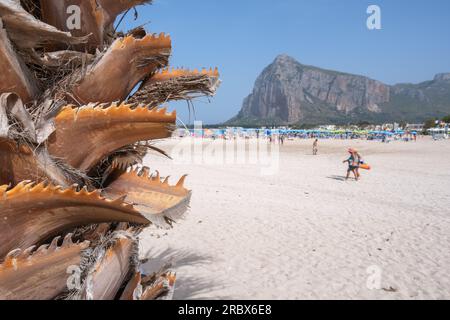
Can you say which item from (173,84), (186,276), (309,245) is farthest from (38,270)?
(309,245)

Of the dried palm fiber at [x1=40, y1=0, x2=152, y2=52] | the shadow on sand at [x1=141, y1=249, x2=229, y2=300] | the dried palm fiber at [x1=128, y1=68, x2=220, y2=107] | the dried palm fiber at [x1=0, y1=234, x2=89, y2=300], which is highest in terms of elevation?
the dried palm fiber at [x1=40, y1=0, x2=152, y2=52]

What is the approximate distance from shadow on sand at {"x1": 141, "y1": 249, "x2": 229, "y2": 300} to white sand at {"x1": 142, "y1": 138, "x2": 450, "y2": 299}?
2cm

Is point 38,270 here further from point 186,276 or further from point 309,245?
point 309,245

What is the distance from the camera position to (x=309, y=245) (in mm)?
7133

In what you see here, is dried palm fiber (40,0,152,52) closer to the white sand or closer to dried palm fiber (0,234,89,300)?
dried palm fiber (0,234,89,300)

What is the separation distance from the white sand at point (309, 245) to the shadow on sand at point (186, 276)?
0.06 ft

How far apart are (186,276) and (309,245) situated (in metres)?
2.78

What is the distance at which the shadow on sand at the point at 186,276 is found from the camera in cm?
495

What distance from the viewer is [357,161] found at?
1716 centimetres

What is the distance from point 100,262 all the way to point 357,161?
16.5 metres

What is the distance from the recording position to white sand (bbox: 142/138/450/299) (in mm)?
→ 5273

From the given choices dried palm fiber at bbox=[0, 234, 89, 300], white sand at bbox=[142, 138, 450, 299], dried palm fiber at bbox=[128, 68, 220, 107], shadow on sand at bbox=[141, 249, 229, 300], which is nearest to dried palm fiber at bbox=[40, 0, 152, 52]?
dried palm fiber at bbox=[128, 68, 220, 107]
